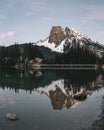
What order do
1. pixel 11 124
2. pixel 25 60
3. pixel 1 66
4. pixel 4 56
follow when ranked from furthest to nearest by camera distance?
pixel 25 60 < pixel 4 56 < pixel 1 66 < pixel 11 124

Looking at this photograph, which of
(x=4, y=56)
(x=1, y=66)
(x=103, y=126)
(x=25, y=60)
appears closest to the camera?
(x=103, y=126)

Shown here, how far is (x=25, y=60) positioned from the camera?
19950cm

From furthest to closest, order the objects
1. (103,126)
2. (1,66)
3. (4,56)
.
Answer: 1. (4,56)
2. (1,66)
3. (103,126)

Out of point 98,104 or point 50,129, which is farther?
point 98,104

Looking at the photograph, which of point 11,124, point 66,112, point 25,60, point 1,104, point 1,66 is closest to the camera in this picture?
point 11,124

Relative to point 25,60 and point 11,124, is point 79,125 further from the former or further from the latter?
point 25,60

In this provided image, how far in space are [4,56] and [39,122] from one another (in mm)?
162003

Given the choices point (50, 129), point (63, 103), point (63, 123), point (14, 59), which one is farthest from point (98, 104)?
point (14, 59)

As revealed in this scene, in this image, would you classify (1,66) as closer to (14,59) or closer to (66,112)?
(14,59)

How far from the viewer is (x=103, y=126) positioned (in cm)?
2400

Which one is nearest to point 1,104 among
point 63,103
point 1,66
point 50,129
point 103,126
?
point 63,103

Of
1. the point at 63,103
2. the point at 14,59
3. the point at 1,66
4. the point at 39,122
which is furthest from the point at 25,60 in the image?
the point at 39,122

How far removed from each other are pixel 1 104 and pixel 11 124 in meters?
12.4

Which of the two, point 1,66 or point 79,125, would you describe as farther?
point 1,66
